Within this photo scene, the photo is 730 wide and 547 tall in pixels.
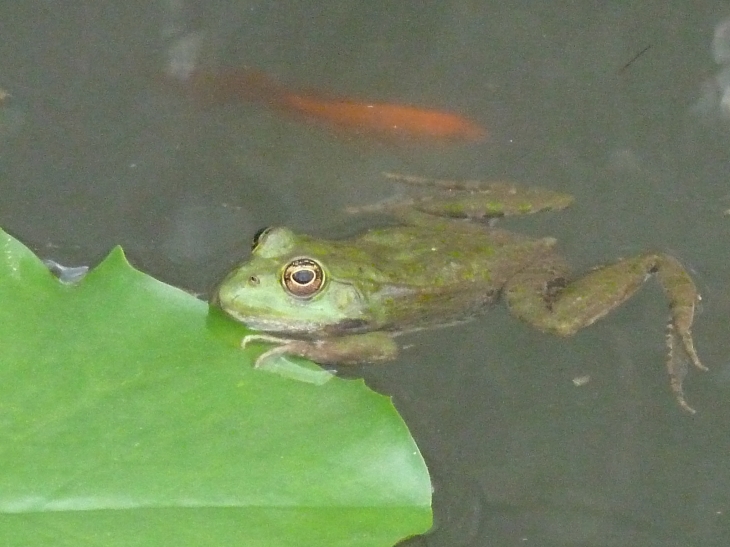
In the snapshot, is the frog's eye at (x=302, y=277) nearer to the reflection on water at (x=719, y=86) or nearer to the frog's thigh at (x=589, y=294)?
the frog's thigh at (x=589, y=294)

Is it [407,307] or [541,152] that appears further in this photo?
[541,152]

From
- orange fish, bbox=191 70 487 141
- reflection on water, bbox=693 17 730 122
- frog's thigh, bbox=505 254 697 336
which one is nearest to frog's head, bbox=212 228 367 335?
frog's thigh, bbox=505 254 697 336

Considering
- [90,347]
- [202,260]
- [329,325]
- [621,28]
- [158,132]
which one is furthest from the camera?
[621,28]

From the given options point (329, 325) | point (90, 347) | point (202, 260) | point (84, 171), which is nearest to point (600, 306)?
point (329, 325)

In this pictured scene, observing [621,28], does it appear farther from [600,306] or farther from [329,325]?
[329,325]

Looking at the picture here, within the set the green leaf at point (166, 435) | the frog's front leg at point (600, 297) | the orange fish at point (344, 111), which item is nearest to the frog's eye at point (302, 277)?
the green leaf at point (166, 435)

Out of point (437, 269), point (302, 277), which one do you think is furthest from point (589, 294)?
point (302, 277)

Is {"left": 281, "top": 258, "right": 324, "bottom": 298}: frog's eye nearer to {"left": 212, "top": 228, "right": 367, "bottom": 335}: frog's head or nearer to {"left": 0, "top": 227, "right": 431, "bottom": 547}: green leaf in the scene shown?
{"left": 212, "top": 228, "right": 367, "bottom": 335}: frog's head
